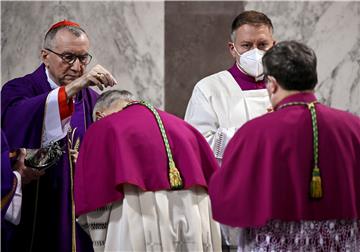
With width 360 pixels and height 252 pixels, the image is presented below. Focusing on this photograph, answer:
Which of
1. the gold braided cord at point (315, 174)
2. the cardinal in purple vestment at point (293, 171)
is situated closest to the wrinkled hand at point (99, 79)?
the cardinal in purple vestment at point (293, 171)

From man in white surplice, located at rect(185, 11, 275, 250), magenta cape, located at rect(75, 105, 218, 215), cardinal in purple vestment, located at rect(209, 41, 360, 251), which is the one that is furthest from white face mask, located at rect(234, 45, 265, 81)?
cardinal in purple vestment, located at rect(209, 41, 360, 251)

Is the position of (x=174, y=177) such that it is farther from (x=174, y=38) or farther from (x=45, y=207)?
(x=174, y=38)

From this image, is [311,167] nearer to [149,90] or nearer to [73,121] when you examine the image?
[73,121]

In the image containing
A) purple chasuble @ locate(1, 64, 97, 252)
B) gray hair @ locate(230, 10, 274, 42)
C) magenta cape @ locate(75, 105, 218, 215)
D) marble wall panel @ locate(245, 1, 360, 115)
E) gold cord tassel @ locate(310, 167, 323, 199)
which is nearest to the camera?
gold cord tassel @ locate(310, 167, 323, 199)

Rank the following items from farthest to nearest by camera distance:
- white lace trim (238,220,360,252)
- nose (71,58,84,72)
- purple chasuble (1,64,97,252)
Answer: nose (71,58,84,72) → purple chasuble (1,64,97,252) → white lace trim (238,220,360,252)

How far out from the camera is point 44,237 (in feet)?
18.3

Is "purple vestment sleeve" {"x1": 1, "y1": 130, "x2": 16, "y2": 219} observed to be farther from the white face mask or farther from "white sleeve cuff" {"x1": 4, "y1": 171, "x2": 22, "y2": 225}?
the white face mask

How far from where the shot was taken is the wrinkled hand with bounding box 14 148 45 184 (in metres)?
5.25

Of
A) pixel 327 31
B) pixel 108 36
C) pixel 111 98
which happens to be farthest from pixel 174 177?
pixel 327 31

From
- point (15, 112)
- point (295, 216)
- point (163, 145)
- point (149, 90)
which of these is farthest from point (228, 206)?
point (149, 90)

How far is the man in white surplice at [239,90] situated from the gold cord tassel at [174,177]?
4.15 feet

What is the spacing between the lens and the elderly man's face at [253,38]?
19.4ft

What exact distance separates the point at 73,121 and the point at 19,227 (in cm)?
78

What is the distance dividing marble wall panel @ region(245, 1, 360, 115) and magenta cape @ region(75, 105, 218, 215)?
3.11 meters
